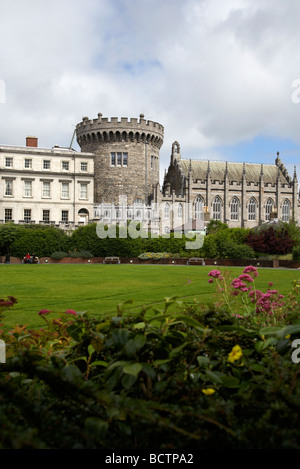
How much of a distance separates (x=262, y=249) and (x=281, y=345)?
115 feet

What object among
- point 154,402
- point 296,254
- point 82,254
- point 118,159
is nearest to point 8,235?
point 82,254

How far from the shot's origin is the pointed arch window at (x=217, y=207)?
65.8 m

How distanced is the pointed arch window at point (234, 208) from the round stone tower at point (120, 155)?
14919mm

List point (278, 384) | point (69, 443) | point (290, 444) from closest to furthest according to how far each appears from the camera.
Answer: point (290, 444)
point (69, 443)
point (278, 384)

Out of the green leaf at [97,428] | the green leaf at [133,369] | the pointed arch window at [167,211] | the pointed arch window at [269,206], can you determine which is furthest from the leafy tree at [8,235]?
the pointed arch window at [269,206]

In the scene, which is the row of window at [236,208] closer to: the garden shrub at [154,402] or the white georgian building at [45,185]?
the white georgian building at [45,185]

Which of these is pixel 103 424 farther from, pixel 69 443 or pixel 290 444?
pixel 290 444

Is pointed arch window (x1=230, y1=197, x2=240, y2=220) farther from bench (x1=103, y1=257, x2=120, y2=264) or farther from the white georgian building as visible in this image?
bench (x1=103, y1=257, x2=120, y2=264)

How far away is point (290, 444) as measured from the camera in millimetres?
1516

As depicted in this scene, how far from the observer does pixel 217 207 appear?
66.2 metres

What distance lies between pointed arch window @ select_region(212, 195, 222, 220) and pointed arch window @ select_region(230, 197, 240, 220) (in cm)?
219

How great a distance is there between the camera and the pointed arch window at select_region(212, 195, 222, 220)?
65750 mm

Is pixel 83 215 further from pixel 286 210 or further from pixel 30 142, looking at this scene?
pixel 286 210
